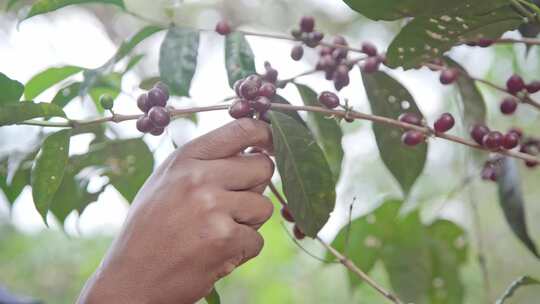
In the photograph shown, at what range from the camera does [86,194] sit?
2.54 ft

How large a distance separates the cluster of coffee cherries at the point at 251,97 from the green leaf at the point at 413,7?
0.32 feet

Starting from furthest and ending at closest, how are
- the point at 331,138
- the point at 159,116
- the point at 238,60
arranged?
the point at 331,138, the point at 238,60, the point at 159,116

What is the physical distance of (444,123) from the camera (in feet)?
1.99

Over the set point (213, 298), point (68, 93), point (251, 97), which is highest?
point (251, 97)

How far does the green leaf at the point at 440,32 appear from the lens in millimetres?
564

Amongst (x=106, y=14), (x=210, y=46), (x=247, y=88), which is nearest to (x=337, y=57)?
(x=247, y=88)

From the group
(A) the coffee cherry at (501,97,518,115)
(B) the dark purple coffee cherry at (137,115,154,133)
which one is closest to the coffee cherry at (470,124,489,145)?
(A) the coffee cherry at (501,97,518,115)

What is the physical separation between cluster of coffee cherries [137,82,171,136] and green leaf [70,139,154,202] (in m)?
0.21

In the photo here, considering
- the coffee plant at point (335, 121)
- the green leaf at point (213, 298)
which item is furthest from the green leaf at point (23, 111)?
the green leaf at point (213, 298)

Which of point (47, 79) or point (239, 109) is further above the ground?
point (239, 109)

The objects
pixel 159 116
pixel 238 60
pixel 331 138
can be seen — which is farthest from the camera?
pixel 331 138

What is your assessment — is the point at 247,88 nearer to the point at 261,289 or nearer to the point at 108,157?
the point at 108,157

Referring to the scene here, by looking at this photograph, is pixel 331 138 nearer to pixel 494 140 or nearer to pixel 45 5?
pixel 494 140

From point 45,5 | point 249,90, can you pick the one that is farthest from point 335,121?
point 45,5
